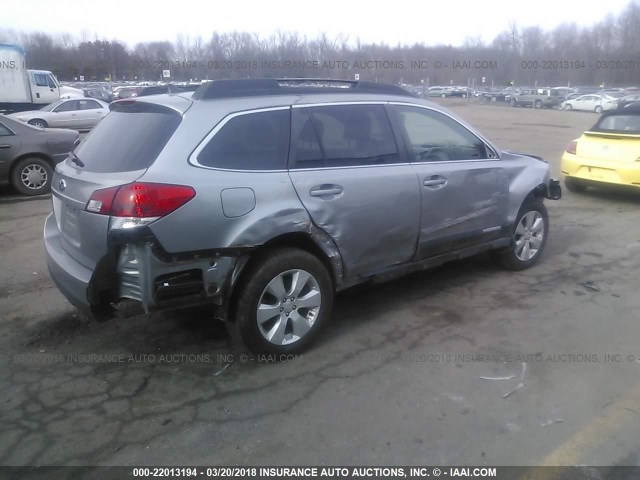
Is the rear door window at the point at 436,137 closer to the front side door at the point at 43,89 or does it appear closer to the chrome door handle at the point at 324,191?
the chrome door handle at the point at 324,191

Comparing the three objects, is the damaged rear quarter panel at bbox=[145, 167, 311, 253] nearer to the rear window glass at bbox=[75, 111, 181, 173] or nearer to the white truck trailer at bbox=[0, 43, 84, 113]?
the rear window glass at bbox=[75, 111, 181, 173]

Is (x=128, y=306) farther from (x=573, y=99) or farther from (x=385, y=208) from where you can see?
(x=573, y=99)

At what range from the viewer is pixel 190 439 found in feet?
9.44

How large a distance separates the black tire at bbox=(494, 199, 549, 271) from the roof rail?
67.3 inches

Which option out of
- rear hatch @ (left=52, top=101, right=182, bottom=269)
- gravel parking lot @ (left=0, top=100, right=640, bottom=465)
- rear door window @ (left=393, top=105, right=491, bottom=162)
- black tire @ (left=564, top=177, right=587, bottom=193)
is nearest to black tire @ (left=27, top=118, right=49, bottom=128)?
gravel parking lot @ (left=0, top=100, right=640, bottom=465)

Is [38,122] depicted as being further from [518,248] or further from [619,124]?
[518,248]

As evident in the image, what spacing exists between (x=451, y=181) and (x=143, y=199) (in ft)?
8.29

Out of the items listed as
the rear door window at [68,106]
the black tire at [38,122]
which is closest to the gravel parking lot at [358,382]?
the black tire at [38,122]

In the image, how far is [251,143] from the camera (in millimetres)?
3484

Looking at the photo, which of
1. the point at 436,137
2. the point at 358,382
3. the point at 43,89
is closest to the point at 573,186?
the point at 436,137

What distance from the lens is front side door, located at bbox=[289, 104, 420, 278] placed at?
144 inches

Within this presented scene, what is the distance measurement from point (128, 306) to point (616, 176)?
24.4ft

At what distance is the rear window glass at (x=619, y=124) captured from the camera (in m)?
8.11

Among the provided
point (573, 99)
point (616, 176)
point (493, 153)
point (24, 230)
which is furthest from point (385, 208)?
point (573, 99)
